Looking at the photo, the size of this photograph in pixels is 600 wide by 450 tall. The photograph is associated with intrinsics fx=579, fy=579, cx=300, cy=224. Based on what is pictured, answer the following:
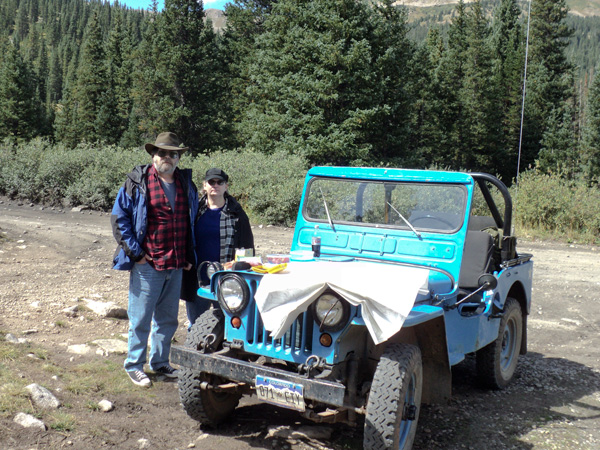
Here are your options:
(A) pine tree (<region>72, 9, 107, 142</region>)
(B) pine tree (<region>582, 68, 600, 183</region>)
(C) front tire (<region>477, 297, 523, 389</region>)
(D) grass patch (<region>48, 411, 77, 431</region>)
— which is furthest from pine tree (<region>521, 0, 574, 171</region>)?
(D) grass patch (<region>48, 411, 77, 431</region>)

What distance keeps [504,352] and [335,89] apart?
24548 mm

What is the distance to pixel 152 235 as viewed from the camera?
4.96m

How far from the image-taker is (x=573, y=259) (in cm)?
1335

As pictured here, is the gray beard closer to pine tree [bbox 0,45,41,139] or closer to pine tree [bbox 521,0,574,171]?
pine tree [bbox 521,0,574,171]

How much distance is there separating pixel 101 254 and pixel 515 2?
189 feet

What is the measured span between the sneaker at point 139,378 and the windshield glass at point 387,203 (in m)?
2.07

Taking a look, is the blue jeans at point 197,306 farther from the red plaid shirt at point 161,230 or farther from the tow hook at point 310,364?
the tow hook at point 310,364

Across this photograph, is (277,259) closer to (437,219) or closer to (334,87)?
(437,219)

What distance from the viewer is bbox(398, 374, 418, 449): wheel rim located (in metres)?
3.80

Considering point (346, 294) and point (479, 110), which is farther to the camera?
point (479, 110)

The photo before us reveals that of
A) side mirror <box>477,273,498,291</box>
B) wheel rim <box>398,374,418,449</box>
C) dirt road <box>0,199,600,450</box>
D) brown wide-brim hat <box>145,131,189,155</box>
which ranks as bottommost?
dirt road <box>0,199,600,450</box>

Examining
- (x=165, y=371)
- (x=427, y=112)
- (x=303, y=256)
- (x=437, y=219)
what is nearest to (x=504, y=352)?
(x=437, y=219)

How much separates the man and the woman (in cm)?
16

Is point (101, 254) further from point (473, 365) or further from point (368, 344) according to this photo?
point (368, 344)
